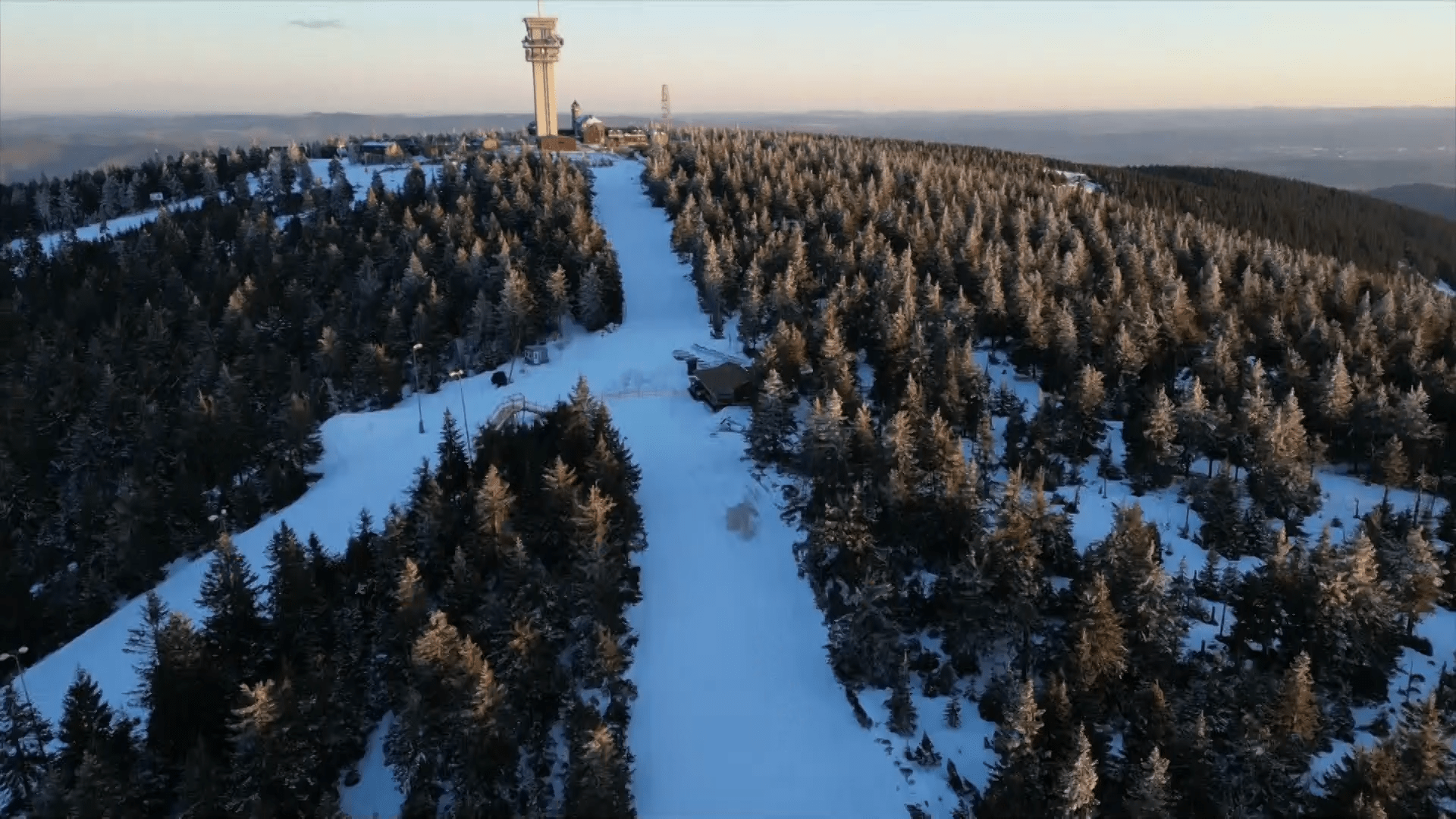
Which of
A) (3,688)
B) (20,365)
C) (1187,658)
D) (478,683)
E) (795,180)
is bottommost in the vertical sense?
(3,688)

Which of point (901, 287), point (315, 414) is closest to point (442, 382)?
Result: point (315, 414)

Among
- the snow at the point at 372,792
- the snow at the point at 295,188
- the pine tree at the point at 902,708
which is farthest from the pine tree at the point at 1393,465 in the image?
the snow at the point at 295,188

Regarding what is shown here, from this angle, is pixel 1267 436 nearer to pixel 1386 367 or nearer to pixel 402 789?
pixel 1386 367

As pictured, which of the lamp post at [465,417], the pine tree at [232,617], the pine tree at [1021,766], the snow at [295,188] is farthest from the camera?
the snow at [295,188]

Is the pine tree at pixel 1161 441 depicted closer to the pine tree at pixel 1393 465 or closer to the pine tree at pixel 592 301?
the pine tree at pixel 1393 465

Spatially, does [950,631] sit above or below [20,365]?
below

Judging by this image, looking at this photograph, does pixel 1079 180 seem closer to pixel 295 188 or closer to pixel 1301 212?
pixel 1301 212
